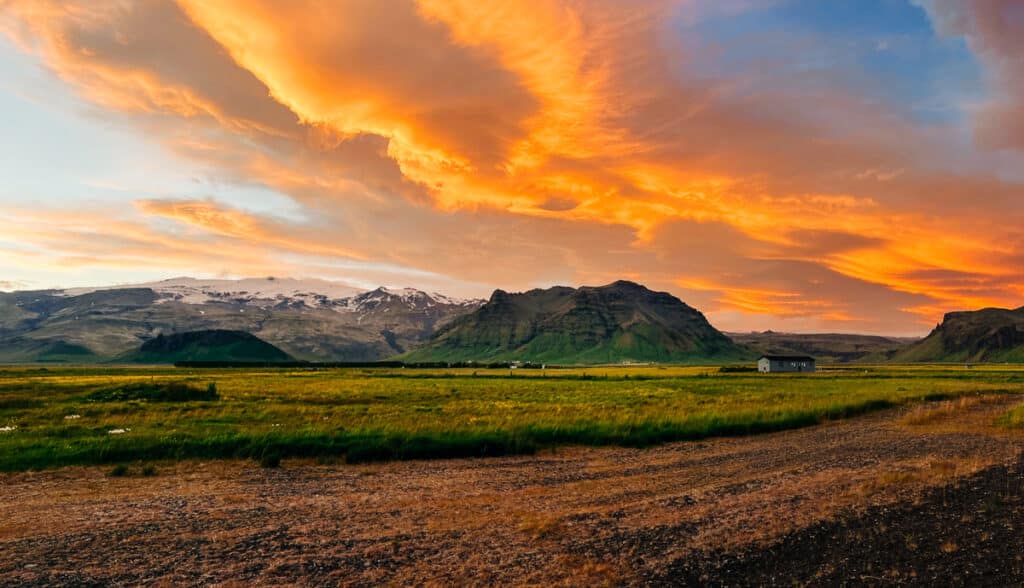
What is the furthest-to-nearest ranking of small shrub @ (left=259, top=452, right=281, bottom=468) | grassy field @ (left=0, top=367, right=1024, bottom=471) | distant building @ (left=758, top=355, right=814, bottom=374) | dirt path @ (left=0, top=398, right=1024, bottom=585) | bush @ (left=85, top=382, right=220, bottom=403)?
1. distant building @ (left=758, top=355, right=814, bottom=374)
2. bush @ (left=85, top=382, right=220, bottom=403)
3. grassy field @ (left=0, top=367, right=1024, bottom=471)
4. small shrub @ (left=259, top=452, right=281, bottom=468)
5. dirt path @ (left=0, top=398, right=1024, bottom=585)

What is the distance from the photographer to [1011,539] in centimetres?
1178

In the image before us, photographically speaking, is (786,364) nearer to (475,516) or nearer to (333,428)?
(333,428)

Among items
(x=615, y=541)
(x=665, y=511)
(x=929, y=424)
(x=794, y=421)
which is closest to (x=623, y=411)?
(x=794, y=421)

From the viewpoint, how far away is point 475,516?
15.0 meters

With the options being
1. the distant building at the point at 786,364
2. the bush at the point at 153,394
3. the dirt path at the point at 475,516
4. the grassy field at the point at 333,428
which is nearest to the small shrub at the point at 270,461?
the grassy field at the point at 333,428

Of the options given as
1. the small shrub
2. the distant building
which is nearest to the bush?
the small shrub

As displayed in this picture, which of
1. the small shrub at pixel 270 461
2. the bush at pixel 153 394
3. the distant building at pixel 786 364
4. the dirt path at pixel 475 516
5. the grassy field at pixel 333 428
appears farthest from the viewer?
the distant building at pixel 786 364

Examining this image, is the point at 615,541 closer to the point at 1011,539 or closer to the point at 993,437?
the point at 1011,539

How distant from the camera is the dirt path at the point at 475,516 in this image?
11.1 m

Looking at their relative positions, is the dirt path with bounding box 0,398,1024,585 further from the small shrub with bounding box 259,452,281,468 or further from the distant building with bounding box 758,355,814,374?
the distant building with bounding box 758,355,814,374

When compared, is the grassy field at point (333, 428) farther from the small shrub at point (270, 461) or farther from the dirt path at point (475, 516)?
the dirt path at point (475, 516)

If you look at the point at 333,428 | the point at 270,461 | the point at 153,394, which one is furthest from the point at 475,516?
the point at 153,394

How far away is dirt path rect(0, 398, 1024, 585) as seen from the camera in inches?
436

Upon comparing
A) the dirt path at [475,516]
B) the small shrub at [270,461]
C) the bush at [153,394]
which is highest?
the dirt path at [475,516]
